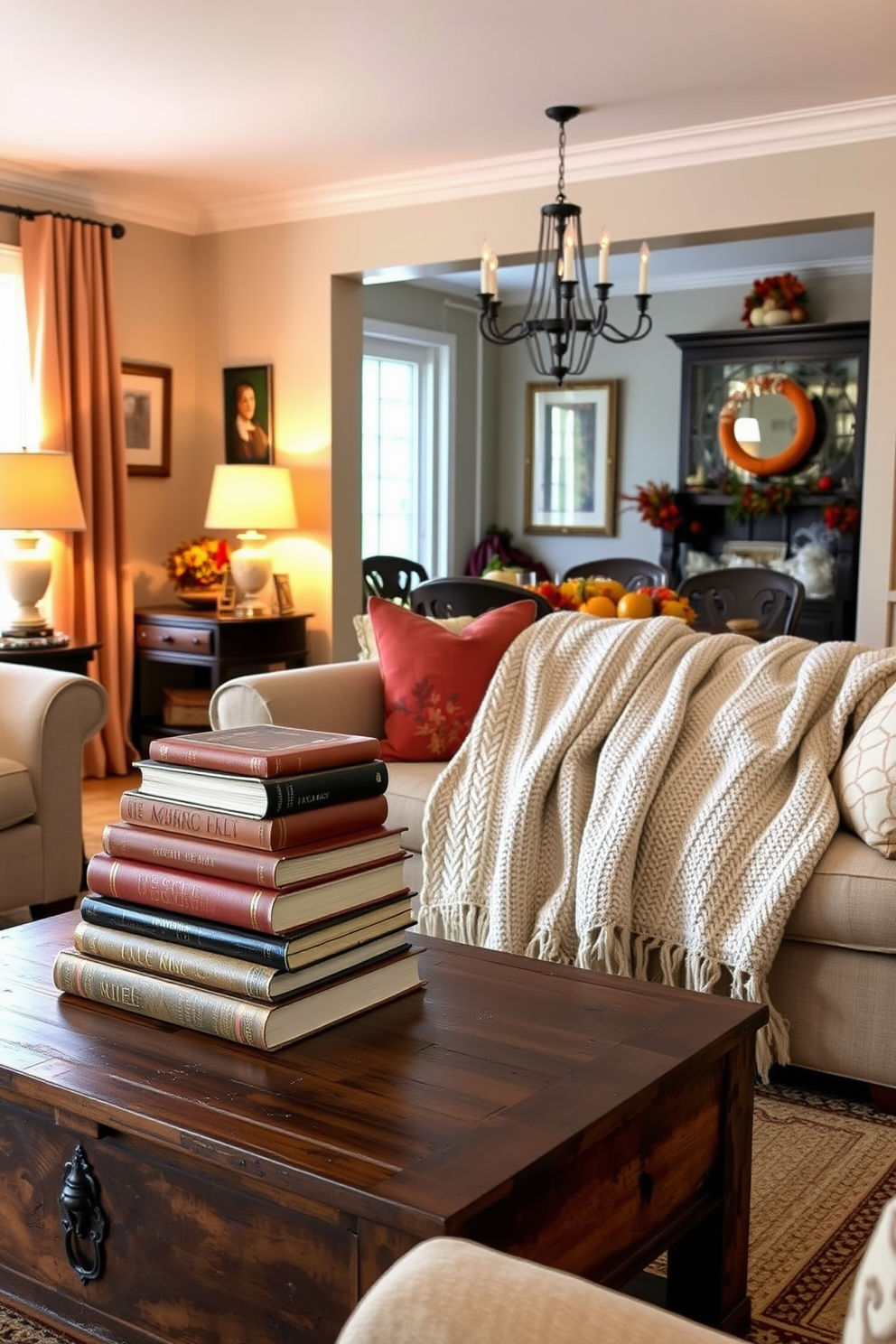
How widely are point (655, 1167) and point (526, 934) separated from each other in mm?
1241

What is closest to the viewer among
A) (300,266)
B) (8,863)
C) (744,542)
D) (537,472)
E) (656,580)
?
(8,863)

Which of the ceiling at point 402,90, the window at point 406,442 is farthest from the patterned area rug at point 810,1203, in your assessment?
the window at point 406,442

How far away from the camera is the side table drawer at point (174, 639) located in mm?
5648

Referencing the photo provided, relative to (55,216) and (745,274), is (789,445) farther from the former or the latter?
(55,216)

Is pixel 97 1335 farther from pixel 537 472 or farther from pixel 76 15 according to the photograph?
pixel 537 472

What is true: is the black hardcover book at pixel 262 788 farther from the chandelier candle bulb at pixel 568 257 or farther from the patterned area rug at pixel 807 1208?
the chandelier candle bulb at pixel 568 257

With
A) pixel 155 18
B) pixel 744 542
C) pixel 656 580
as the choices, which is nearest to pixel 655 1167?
pixel 155 18

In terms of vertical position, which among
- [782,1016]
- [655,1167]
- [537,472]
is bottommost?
[782,1016]

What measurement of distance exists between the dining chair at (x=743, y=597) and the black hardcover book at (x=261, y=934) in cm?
318

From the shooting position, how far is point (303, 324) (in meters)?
6.09

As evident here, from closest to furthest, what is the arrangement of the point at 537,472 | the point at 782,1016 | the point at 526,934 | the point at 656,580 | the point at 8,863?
1. the point at 782,1016
2. the point at 526,934
3. the point at 8,863
4. the point at 656,580
5. the point at 537,472

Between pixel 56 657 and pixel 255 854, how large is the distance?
11.2ft

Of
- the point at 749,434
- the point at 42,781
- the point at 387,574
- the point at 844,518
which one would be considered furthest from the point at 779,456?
the point at 42,781

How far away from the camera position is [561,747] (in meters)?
2.84
